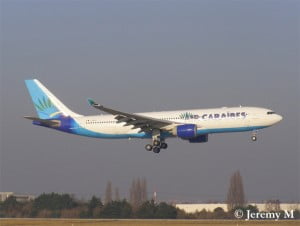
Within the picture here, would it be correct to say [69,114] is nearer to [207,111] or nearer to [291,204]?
[207,111]

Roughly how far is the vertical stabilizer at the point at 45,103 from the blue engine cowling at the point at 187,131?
11.1 m

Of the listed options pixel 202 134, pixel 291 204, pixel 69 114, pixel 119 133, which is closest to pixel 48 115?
pixel 69 114

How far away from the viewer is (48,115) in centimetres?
6556

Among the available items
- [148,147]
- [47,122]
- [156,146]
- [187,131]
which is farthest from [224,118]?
[47,122]

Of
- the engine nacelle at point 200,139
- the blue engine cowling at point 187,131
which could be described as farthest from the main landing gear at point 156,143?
the blue engine cowling at point 187,131

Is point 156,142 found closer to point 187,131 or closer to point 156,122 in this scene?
point 156,122

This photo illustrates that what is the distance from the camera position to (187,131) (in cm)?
5675

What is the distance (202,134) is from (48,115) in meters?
15.0

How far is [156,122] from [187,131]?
2.75 metres

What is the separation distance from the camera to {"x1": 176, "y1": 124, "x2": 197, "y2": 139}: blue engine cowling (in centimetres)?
5670

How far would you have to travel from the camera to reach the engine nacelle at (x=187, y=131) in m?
56.7

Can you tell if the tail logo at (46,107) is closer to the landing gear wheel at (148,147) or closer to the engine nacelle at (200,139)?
the landing gear wheel at (148,147)

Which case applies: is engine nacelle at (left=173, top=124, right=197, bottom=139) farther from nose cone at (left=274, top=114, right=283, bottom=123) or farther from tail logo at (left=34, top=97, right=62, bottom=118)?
tail logo at (left=34, top=97, right=62, bottom=118)

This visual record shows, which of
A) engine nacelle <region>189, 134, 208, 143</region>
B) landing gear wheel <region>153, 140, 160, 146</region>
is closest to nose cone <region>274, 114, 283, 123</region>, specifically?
engine nacelle <region>189, 134, 208, 143</region>
